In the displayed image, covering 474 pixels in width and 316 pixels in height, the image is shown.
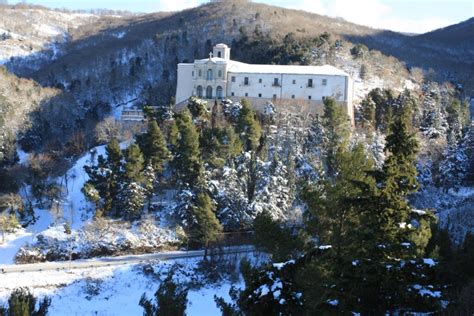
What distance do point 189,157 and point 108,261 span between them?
341 inches

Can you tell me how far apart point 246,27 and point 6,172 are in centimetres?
5413

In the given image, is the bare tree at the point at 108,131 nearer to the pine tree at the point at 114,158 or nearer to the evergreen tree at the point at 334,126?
the pine tree at the point at 114,158

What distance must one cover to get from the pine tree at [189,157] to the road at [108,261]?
4.99 meters

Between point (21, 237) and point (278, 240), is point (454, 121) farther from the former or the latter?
point (21, 237)

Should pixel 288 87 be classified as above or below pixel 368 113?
above

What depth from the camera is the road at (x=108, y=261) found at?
3174cm

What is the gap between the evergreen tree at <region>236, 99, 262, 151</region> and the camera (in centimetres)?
4056

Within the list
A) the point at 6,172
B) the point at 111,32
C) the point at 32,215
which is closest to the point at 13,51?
the point at 111,32

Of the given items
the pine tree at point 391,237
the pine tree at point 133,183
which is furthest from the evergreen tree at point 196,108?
the pine tree at point 391,237

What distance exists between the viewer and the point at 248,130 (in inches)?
1604

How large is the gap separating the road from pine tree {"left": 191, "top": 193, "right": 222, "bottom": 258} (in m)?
1.28

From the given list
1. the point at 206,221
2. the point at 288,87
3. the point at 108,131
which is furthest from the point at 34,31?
the point at 206,221

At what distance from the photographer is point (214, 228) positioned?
110 ft

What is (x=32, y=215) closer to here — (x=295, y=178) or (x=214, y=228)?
(x=214, y=228)
